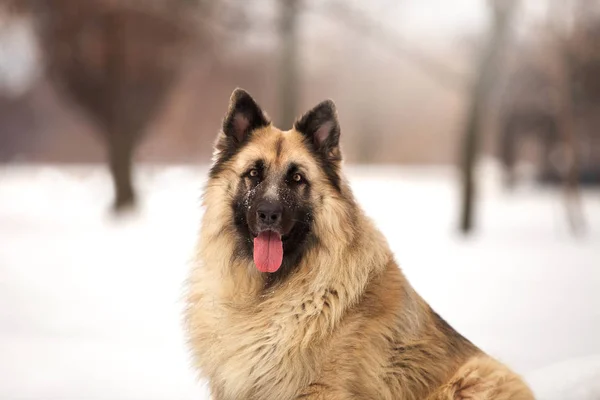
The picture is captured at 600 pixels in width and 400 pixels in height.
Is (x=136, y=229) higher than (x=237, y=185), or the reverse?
(x=237, y=185)

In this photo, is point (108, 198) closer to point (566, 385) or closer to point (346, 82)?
point (346, 82)

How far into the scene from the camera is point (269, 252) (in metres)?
2.86

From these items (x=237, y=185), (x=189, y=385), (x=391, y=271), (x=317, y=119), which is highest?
(x=317, y=119)

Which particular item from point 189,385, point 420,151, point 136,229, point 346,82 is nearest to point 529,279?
point 189,385

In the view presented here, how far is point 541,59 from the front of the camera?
11.2 meters

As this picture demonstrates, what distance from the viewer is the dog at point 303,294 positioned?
2.73 meters

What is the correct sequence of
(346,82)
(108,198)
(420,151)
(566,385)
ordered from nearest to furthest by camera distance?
(566,385) < (108,198) < (346,82) < (420,151)

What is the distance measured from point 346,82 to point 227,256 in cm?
2076

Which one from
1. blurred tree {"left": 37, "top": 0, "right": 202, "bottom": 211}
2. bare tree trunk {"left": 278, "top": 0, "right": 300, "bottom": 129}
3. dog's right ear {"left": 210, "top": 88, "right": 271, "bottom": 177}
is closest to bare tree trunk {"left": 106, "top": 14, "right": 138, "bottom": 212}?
blurred tree {"left": 37, "top": 0, "right": 202, "bottom": 211}

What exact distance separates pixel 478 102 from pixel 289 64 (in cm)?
362

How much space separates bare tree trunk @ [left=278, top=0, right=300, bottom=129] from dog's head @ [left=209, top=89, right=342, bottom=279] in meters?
5.49

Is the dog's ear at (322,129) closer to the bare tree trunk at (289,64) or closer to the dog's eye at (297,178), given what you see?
the dog's eye at (297,178)

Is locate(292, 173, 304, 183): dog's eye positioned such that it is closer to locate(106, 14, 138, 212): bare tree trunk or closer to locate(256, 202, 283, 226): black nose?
locate(256, 202, 283, 226): black nose

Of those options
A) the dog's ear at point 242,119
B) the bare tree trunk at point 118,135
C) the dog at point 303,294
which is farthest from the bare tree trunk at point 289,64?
the dog at point 303,294
